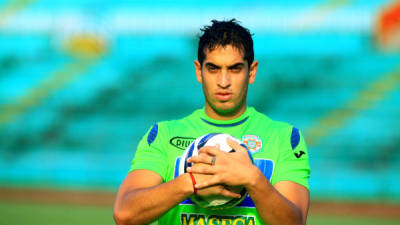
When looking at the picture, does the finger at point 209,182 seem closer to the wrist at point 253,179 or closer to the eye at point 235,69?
the wrist at point 253,179

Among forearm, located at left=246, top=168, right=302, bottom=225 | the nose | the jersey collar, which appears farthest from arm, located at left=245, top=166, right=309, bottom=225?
the nose

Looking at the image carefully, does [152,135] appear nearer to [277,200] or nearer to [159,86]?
[277,200]

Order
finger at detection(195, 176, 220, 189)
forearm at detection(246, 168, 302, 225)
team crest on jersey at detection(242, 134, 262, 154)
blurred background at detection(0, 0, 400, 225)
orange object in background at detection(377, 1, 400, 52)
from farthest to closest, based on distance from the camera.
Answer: orange object in background at detection(377, 1, 400, 52)
blurred background at detection(0, 0, 400, 225)
team crest on jersey at detection(242, 134, 262, 154)
forearm at detection(246, 168, 302, 225)
finger at detection(195, 176, 220, 189)

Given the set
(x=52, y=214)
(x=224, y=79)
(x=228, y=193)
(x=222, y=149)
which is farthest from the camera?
(x=52, y=214)

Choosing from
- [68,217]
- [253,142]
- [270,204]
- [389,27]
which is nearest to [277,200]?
[270,204]

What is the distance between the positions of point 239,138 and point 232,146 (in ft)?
2.05

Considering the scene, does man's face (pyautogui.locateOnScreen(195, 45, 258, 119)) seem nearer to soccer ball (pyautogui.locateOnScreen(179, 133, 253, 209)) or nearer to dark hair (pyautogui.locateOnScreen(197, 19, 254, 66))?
dark hair (pyautogui.locateOnScreen(197, 19, 254, 66))

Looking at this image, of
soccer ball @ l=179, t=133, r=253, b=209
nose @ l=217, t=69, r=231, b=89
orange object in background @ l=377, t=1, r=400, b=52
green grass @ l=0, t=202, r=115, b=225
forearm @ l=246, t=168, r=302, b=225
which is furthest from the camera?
orange object in background @ l=377, t=1, r=400, b=52

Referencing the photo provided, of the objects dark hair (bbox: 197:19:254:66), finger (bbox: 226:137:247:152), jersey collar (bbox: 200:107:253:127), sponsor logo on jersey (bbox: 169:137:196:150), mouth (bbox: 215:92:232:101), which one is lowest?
finger (bbox: 226:137:247:152)

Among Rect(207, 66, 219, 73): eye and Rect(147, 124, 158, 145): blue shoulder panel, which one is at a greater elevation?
Rect(207, 66, 219, 73): eye

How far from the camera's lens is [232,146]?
2.87 metres

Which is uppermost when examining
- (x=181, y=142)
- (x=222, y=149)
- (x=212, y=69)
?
(x=212, y=69)

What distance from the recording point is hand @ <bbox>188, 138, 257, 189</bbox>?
2683 millimetres

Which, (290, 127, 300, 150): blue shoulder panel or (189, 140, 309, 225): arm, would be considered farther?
(290, 127, 300, 150): blue shoulder panel
